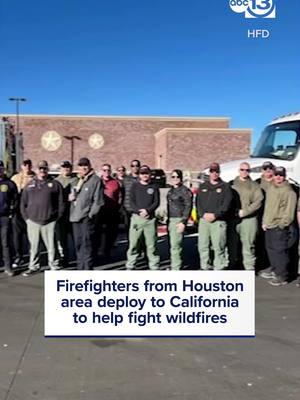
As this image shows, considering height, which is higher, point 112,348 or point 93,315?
point 93,315

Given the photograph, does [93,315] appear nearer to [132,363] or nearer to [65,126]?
[132,363]

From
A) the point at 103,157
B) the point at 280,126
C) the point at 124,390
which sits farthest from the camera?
the point at 103,157

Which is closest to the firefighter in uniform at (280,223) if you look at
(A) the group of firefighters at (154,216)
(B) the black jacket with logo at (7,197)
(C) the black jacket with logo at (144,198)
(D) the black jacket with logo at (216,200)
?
(A) the group of firefighters at (154,216)

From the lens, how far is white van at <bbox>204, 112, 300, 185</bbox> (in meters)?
9.82

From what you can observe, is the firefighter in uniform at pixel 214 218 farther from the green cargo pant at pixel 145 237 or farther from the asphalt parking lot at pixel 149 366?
the asphalt parking lot at pixel 149 366

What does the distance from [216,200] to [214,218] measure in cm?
28

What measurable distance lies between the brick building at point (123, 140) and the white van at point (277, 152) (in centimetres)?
3403

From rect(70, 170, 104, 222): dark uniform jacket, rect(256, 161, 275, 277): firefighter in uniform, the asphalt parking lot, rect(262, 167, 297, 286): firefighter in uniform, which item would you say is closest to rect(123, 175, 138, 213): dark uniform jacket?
rect(70, 170, 104, 222): dark uniform jacket

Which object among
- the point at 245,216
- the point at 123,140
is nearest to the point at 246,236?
the point at 245,216

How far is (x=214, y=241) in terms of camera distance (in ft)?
26.4

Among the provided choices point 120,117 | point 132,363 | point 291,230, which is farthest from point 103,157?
point 132,363

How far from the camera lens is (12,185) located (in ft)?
27.1

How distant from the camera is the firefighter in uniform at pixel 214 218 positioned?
26.2 ft

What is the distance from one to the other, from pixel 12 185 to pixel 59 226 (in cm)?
105
